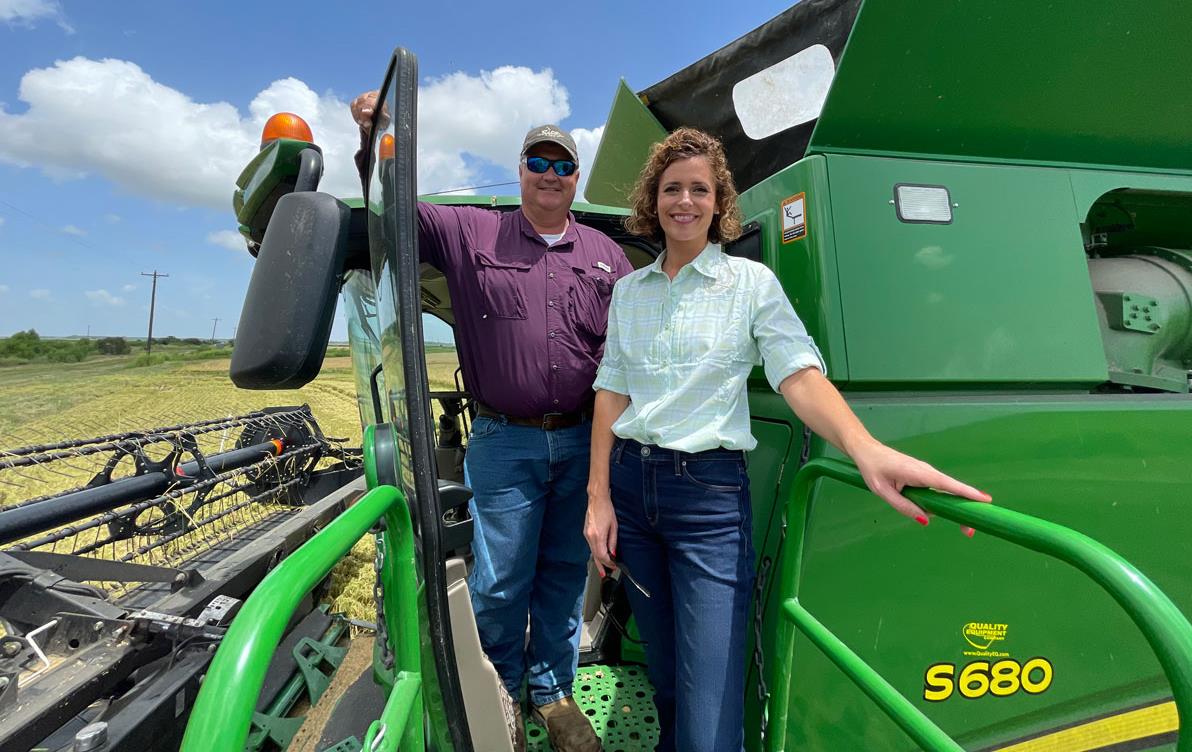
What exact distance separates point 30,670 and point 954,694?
273 cm

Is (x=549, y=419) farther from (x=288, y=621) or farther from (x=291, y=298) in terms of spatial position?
(x=288, y=621)

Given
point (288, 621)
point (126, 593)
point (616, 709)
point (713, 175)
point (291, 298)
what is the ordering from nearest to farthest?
point (288, 621) → point (291, 298) → point (713, 175) → point (616, 709) → point (126, 593)

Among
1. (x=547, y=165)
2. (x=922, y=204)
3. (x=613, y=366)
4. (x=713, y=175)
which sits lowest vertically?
(x=613, y=366)

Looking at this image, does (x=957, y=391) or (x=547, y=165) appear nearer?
(x=957, y=391)

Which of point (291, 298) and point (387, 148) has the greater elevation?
point (387, 148)

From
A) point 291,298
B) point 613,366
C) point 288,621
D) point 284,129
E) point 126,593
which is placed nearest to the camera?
point 288,621

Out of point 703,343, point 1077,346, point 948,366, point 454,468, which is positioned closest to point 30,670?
point 454,468

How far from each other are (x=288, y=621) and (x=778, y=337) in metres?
1.17

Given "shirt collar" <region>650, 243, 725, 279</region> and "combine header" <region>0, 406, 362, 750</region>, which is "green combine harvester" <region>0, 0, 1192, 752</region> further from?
"shirt collar" <region>650, 243, 725, 279</region>

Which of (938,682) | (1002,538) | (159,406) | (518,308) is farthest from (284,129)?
(159,406)

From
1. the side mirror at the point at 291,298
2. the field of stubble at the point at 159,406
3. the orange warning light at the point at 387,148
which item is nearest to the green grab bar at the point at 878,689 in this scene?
the field of stubble at the point at 159,406

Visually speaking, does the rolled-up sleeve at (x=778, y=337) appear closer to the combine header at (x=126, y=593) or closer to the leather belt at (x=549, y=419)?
the leather belt at (x=549, y=419)

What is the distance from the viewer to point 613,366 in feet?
5.82

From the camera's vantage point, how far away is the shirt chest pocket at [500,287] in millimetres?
1934
